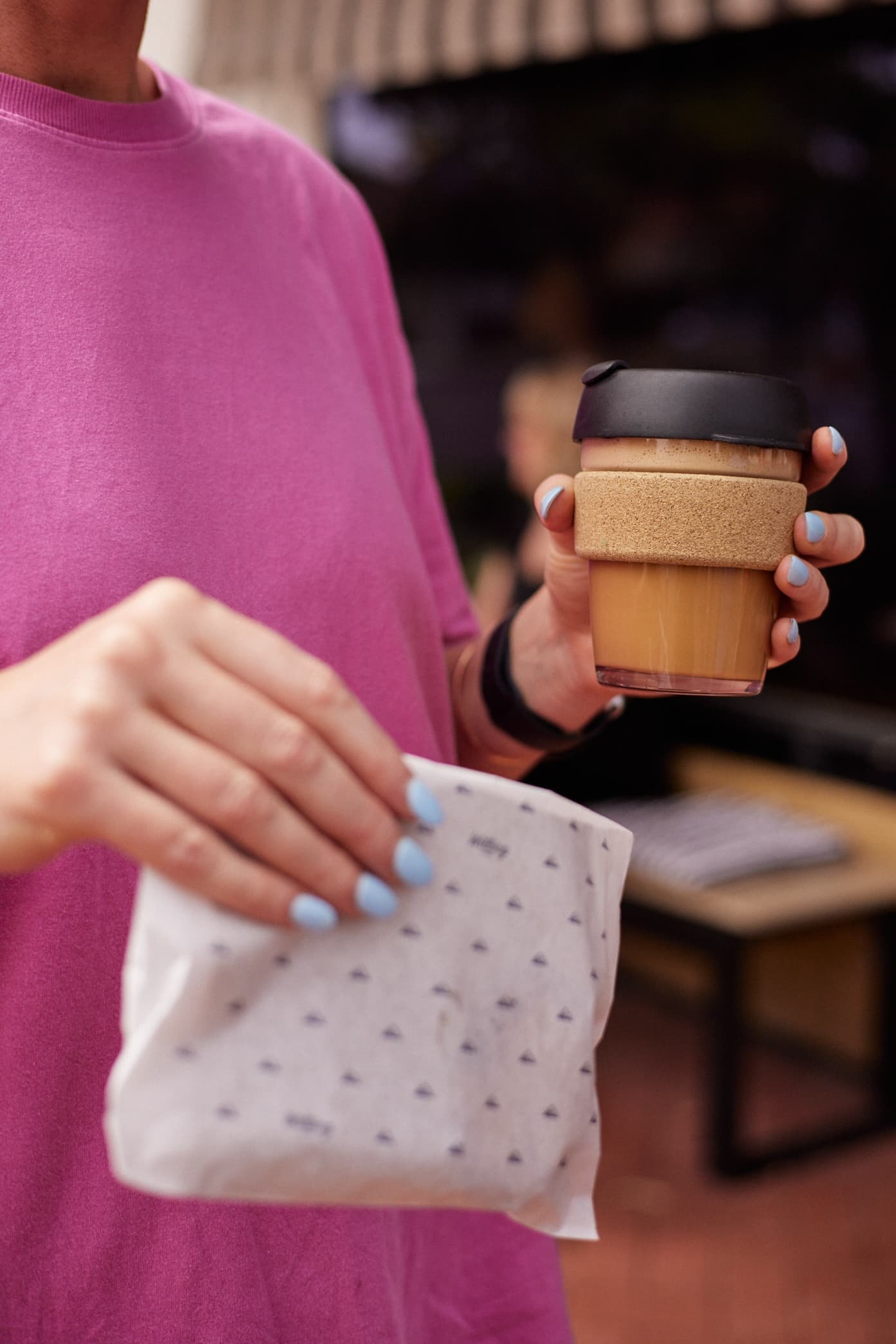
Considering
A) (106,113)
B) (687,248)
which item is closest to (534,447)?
(687,248)

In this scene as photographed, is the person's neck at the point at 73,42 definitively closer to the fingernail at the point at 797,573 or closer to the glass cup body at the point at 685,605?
the glass cup body at the point at 685,605

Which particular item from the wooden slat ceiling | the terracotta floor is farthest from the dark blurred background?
the terracotta floor

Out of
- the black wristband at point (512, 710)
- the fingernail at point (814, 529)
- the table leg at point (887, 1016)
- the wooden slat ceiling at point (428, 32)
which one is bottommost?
the table leg at point (887, 1016)

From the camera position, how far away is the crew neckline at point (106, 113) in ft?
2.87

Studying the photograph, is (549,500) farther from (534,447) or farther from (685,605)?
(534,447)

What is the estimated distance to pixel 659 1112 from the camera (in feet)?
11.9

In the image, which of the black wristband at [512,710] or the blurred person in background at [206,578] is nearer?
the blurred person in background at [206,578]

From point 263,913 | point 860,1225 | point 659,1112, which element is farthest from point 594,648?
point 659,1112

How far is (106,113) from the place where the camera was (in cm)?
92

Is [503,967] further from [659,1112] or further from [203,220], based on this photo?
[659,1112]

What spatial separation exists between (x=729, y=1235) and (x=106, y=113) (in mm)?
2771

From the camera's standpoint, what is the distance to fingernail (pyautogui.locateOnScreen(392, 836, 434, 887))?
2.06 ft

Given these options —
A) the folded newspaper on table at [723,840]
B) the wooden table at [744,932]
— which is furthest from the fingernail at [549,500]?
the folded newspaper on table at [723,840]

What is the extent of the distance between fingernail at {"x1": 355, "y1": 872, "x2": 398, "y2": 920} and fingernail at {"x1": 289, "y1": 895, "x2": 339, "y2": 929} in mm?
17
